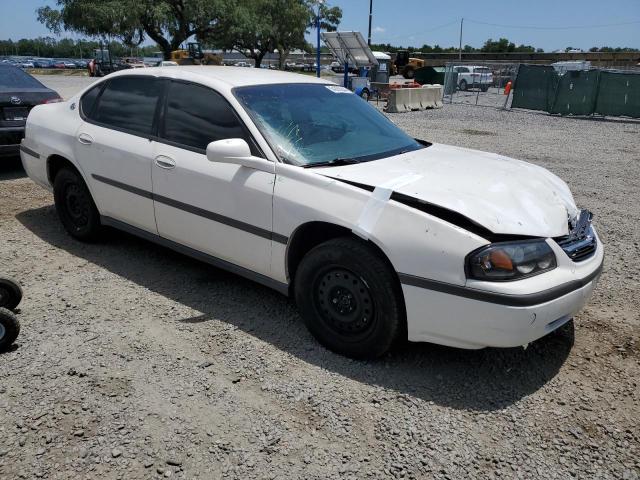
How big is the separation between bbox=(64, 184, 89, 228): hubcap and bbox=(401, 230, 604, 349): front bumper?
3.29m

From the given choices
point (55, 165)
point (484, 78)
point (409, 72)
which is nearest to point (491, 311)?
point (55, 165)

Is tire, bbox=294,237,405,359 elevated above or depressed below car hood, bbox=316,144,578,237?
below

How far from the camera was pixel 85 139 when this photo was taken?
4516 millimetres

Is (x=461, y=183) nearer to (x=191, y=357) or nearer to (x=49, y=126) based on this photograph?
(x=191, y=357)

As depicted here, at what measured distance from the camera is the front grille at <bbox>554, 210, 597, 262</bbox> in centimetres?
298

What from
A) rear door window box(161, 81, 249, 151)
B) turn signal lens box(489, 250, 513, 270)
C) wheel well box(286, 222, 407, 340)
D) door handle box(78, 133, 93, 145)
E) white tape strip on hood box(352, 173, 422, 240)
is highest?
rear door window box(161, 81, 249, 151)

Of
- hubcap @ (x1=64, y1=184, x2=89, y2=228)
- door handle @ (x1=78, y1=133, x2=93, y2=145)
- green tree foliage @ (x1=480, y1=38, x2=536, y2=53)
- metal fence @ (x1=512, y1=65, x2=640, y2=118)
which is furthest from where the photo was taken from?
green tree foliage @ (x1=480, y1=38, x2=536, y2=53)

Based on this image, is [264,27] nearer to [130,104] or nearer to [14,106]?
[14,106]

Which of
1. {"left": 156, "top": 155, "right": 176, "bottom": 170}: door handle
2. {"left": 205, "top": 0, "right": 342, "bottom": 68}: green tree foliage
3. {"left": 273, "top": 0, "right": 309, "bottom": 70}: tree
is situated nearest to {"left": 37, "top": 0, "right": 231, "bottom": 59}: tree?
{"left": 205, "top": 0, "right": 342, "bottom": 68}: green tree foliage

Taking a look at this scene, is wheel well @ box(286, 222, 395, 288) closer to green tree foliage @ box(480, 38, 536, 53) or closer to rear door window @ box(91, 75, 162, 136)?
rear door window @ box(91, 75, 162, 136)

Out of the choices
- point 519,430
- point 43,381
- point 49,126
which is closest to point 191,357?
point 43,381

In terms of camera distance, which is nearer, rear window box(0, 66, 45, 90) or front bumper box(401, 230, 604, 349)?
front bumper box(401, 230, 604, 349)

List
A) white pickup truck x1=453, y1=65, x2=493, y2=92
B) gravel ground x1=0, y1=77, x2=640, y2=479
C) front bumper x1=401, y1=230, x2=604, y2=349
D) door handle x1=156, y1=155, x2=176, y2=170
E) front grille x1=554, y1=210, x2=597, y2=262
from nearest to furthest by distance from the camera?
gravel ground x1=0, y1=77, x2=640, y2=479 → front bumper x1=401, y1=230, x2=604, y2=349 → front grille x1=554, y1=210, x2=597, y2=262 → door handle x1=156, y1=155, x2=176, y2=170 → white pickup truck x1=453, y1=65, x2=493, y2=92

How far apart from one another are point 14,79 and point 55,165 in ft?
12.9
